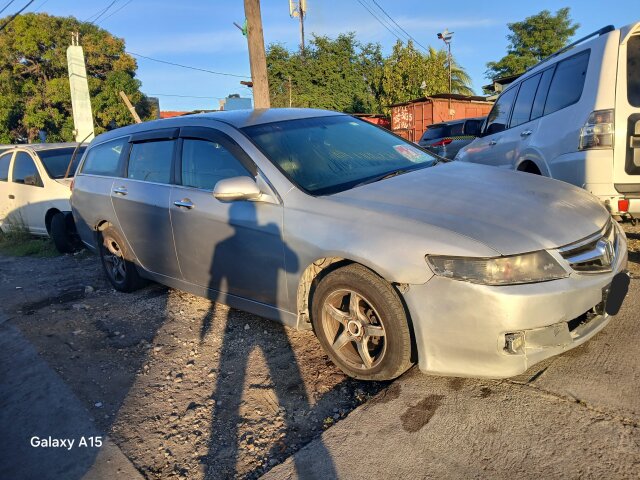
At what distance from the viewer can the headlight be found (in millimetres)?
2400

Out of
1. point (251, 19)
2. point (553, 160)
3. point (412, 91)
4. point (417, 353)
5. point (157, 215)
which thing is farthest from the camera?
point (412, 91)

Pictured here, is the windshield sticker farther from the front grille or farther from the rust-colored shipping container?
the rust-colored shipping container

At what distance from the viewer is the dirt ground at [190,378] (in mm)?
2570

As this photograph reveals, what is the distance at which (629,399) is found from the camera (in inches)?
98.6

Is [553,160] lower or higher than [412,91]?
lower

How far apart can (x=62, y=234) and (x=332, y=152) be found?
17.9 ft

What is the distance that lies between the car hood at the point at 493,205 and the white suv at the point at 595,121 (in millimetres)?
913

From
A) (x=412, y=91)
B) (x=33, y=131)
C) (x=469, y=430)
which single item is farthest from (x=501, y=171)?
(x=33, y=131)

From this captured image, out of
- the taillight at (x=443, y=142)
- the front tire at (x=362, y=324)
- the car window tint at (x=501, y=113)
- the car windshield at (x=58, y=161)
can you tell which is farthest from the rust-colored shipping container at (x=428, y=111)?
the front tire at (x=362, y=324)

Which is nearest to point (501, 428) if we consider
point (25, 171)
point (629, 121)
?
point (629, 121)

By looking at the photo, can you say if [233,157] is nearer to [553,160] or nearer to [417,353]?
[417,353]

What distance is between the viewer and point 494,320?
7.81ft

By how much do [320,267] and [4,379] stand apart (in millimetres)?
2447

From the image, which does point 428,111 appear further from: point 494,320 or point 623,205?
point 494,320
